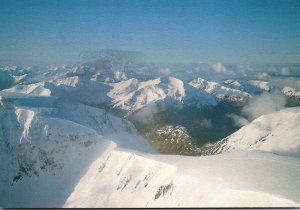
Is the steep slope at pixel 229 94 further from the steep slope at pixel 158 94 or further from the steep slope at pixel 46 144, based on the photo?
the steep slope at pixel 46 144

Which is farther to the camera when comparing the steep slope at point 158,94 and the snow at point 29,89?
the steep slope at point 158,94

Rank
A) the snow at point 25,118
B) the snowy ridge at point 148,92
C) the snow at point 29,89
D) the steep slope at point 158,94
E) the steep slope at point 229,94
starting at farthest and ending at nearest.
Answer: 1. the steep slope at point 229,94
2. the snowy ridge at point 148,92
3. the steep slope at point 158,94
4. the snow at point 29,89
5. the snow at point 25,118

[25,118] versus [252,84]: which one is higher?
[25,118]

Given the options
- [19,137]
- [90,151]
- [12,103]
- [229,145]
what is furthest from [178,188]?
[229,145]

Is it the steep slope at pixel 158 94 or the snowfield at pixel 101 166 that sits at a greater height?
the snowfield at pixel 101 166

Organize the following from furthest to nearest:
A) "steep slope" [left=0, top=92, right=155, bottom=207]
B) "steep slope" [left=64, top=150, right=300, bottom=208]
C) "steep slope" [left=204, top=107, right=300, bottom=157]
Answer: "steep slope" [left=204, top=107, right=300, bottom=157] → "steep slope" [left=0, top=92, right=155, bottom=207] → "steep slope" [left=64, top=150, right=300, bottom=208]

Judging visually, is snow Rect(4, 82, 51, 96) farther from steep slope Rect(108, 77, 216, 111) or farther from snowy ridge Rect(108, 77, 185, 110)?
snowy ridge Rect(108, 77, 185, 110)

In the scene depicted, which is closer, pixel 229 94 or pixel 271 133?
pixel 271 133

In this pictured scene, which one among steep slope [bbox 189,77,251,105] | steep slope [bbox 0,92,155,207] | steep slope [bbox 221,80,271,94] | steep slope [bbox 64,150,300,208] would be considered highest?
steep slope [bbox 64,150,300,208]

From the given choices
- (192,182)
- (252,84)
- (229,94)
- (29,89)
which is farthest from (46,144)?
(229,94)

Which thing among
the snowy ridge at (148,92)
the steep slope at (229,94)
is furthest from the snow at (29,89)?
the steep slope at (229,94)

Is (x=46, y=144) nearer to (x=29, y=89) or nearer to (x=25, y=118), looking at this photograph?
(x=25, y=118)

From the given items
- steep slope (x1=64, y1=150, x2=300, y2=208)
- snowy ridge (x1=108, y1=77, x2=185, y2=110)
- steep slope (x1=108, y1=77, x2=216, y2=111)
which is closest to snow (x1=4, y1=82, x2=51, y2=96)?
steep slope (x1=64, y1=150, x2=300, y2=208)

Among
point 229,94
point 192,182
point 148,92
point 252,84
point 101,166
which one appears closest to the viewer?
Result: point 192,182
